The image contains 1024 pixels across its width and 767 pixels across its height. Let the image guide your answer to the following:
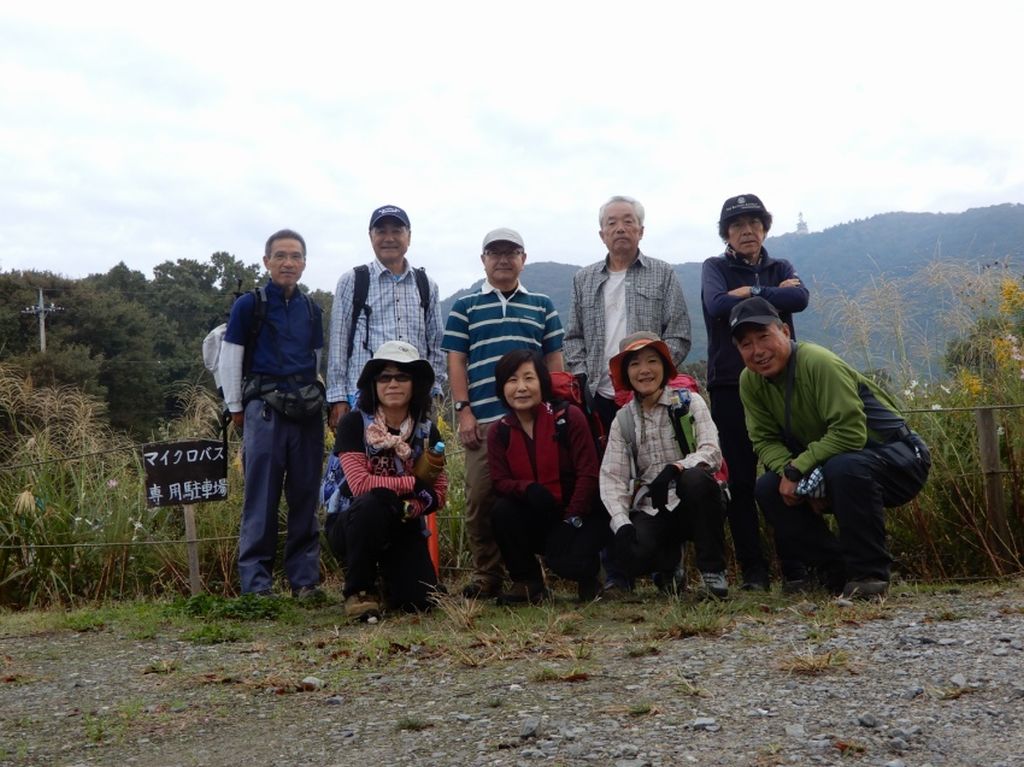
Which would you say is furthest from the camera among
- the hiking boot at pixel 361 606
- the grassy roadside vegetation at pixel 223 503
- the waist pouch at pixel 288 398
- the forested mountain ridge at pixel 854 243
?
the forested mountain ridge at pixel 854 243

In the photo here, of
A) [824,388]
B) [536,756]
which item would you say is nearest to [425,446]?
[824,388]

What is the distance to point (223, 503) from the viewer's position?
→ 22.6 feet

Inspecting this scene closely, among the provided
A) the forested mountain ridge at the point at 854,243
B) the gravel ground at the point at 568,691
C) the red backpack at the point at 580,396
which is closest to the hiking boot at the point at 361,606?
the gravel ground at the point at 568,691

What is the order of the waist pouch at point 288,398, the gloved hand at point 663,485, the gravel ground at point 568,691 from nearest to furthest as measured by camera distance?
the gravel ground at point 568,691 < the gloved hand at point 663,485 < the waist pouch at point 288,398

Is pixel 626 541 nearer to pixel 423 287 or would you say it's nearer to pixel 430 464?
pixel 430 464

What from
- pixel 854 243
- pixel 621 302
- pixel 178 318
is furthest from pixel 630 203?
pixel 854 243

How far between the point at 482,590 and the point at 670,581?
3.25 feet

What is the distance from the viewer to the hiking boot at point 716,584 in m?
A: 4.57

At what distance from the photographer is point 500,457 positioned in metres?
5.02

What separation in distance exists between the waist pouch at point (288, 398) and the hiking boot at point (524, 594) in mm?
1540

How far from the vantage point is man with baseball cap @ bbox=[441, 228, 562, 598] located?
205 inches

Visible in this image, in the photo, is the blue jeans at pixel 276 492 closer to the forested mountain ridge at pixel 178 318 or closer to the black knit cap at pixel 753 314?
the forested mountain ridge at pixel 178 318

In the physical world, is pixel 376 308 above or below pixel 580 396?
above

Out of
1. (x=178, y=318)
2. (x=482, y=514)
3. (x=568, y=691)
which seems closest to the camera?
(x=568, y=691)
